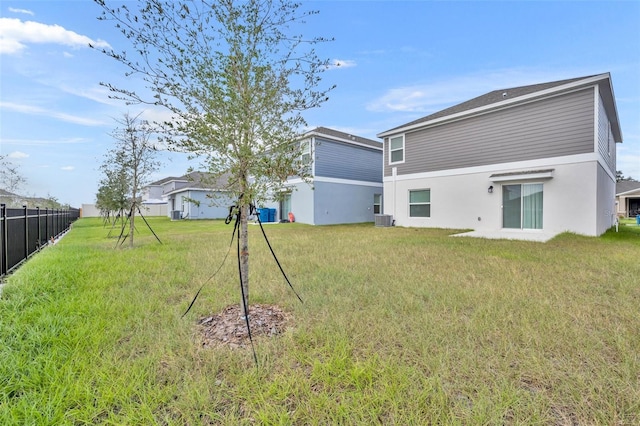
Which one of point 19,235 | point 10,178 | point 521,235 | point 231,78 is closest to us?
point 231,78

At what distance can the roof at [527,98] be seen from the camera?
9120mm

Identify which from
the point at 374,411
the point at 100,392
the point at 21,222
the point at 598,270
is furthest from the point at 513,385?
the point at 21,222

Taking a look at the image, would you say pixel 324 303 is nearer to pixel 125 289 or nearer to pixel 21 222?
pixel 125 289

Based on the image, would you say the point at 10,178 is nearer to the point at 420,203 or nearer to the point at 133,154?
the point at 133,154

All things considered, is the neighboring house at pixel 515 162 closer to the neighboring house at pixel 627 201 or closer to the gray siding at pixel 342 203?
the gray siding at pixel 342 203

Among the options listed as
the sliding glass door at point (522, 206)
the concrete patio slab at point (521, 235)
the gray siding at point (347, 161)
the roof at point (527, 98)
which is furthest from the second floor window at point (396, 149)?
the concrete patio slab at point (521, 235)

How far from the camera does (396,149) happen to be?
49.8ft

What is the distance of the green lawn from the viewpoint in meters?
1.82

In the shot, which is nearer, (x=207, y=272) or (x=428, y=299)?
(x=428, y=299)

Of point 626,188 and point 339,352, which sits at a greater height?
point 626,188

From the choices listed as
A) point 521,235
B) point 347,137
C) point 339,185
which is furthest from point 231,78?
point 347,137

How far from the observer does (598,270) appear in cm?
517

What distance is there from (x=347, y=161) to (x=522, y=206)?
1013 cm

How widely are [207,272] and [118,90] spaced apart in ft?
11.7
